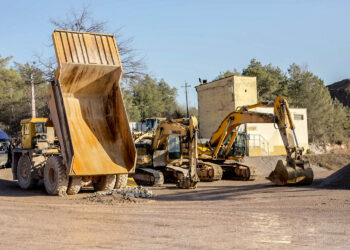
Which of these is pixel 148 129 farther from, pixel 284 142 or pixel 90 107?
pixel 284 142

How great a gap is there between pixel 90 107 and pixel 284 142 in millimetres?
6908

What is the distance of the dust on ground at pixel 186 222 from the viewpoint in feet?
21.7

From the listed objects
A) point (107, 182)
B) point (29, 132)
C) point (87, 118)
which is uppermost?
point (87, 118)

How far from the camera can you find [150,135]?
20219 mm

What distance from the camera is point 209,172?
18.9 metres

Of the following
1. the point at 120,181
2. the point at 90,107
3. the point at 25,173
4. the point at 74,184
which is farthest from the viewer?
the point at 25,173

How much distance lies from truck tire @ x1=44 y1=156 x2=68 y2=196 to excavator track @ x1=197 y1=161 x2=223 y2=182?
7180 millimetres

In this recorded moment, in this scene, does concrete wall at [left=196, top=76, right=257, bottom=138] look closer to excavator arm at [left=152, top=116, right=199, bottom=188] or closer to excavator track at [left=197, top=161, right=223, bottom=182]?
excavator track at [left=197, top=161, right=223, bottom=182]

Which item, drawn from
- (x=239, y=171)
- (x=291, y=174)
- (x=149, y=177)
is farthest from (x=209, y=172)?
(x=291, y=174)

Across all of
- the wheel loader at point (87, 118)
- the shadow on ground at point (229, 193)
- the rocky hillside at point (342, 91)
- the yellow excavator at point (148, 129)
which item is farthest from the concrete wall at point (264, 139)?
the rocky hillside at point (342, 91)

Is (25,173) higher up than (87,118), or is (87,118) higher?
(87,118)

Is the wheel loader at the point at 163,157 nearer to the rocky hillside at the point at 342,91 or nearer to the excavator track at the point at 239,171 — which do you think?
the excavator track at the point at 239,171

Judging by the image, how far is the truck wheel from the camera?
619 inches

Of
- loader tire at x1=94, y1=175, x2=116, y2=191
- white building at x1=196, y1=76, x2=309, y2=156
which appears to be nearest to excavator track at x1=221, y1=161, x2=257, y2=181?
loader tire at x1=94, y1=175, x2=116, y2=191
